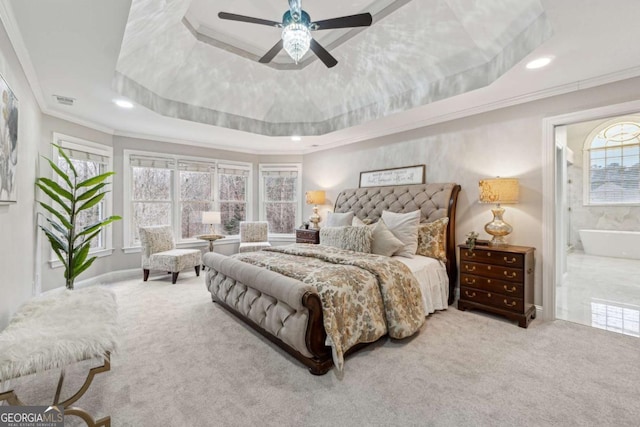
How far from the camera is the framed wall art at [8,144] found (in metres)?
1.81

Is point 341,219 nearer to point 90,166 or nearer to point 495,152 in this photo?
point 495,152

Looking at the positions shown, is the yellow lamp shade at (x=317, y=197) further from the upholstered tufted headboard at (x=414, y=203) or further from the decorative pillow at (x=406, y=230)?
the decorative pillow at (x=406, y=230)

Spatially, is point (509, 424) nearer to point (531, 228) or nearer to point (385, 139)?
point (531, 228)

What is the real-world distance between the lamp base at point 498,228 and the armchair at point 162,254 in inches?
168

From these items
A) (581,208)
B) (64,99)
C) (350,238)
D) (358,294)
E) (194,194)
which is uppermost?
(64,99)

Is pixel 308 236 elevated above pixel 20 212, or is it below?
below

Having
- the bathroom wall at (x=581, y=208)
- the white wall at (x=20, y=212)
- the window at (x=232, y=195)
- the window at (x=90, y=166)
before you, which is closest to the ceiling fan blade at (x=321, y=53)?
the white wall at (x=20, y=212)

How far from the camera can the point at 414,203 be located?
3.94m

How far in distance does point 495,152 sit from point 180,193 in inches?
201

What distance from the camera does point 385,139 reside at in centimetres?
463

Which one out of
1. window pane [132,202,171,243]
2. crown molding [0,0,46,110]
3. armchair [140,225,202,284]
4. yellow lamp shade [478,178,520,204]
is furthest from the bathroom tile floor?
window pane [132,202,171,243]

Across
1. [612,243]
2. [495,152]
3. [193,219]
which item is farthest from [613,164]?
[193,219]

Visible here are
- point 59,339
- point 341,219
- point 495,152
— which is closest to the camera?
point 59,339

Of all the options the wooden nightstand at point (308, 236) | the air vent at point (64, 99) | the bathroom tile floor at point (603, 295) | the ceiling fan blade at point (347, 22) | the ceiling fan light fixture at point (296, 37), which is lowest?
the bathroom tile floor at point (603, 295)
